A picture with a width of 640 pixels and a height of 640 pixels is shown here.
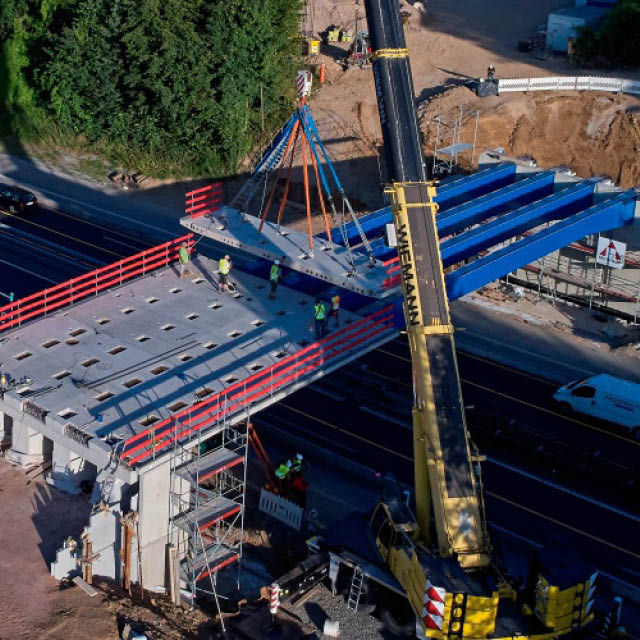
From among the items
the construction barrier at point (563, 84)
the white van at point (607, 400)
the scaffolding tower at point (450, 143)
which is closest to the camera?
the white van at point (607, 400)

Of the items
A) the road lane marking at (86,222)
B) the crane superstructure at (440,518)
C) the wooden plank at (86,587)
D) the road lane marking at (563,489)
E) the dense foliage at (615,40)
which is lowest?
the wooden plank at (86,587)

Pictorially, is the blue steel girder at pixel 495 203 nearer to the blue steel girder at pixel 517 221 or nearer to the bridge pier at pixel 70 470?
the blue steel girder at pixel 517 221

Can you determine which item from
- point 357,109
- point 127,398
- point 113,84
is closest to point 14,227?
point 113,84

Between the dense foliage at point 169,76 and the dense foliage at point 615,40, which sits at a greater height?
the dense foliage at point 615,40

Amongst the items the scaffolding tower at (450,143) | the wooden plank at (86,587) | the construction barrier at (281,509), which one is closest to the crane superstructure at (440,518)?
the construction barrier at (281,509)

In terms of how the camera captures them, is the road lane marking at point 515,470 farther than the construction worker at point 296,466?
Yes

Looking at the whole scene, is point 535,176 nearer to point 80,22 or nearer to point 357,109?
point 357,109

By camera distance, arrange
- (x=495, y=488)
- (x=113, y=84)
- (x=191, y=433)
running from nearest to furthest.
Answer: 1. (x=191, y=433)
2. (x=495, y=488)
3. (x=113, y=84)
